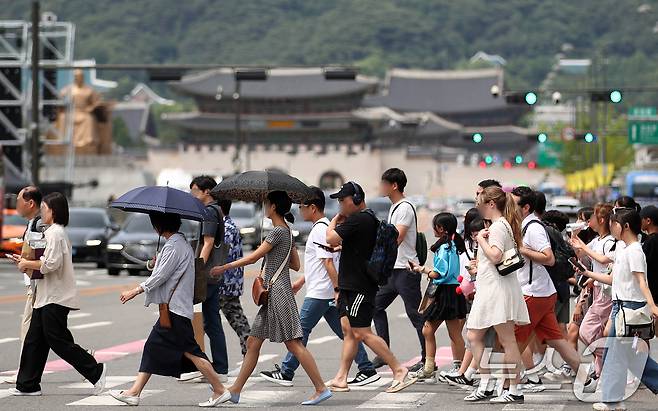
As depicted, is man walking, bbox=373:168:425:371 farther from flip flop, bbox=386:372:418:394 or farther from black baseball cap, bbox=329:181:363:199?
flip flop, bbox=386:372:418:394

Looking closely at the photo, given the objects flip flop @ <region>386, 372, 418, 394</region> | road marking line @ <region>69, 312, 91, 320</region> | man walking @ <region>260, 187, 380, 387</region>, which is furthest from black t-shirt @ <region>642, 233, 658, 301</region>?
road marking line @ <region>69, 312, 91, 320</region>

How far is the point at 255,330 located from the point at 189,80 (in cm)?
10581

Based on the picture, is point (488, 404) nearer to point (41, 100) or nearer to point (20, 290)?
point (20, 290)

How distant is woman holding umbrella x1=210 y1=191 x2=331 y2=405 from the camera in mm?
11883

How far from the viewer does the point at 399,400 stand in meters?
12.2

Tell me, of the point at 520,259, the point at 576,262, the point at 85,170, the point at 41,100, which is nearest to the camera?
the point at 520,259

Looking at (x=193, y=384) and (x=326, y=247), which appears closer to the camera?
(x=326, y=247)

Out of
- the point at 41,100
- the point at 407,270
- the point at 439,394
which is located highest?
the point at 41,100

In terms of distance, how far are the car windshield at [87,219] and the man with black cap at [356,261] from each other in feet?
81.7

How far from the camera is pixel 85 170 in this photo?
98.7 m

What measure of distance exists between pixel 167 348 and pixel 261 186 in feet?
5.18

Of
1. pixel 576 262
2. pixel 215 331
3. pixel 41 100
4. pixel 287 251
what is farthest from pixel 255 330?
pixel 41 100

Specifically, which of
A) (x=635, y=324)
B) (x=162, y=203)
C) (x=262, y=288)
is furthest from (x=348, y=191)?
(x=635, y=324)

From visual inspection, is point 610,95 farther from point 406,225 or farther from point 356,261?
point 356,261
